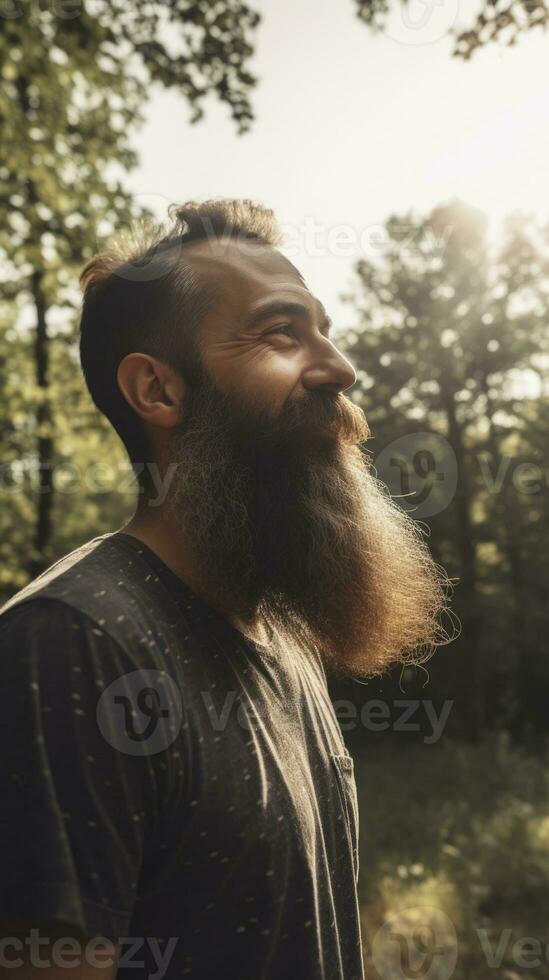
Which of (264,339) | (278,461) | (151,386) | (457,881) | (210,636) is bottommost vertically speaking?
(457,881)

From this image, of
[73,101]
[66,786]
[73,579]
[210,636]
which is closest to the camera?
[66,786]

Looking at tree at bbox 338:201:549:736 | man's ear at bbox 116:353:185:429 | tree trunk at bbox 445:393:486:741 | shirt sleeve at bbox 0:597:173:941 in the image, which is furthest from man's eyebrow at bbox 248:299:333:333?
tree trunk at bbox 445:393:486:741

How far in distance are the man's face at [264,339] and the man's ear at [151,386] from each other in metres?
0.10

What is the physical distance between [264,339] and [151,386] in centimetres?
31

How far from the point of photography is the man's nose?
1.86 meters

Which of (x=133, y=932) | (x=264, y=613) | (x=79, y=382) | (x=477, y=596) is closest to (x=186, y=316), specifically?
(x=264, y=613)

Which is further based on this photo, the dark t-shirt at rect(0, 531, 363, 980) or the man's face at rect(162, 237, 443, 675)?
the man's face at rect(162, 237, 443, 675)

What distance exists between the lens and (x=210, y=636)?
152 cm

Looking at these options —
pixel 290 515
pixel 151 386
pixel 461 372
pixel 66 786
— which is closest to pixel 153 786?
pixel 66 786

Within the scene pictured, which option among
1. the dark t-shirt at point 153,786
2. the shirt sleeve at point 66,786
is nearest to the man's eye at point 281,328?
the dark t-shirt at point 153,786

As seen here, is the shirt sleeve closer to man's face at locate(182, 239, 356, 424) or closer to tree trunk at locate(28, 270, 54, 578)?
→ man's face at locate(182, 239, 356, 424)

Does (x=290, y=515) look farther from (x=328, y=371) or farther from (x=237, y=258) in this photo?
(x=237, y=258)

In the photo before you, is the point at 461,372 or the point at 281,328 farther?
the point at 461,372

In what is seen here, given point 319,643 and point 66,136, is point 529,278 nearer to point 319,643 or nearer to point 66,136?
point 66,136
